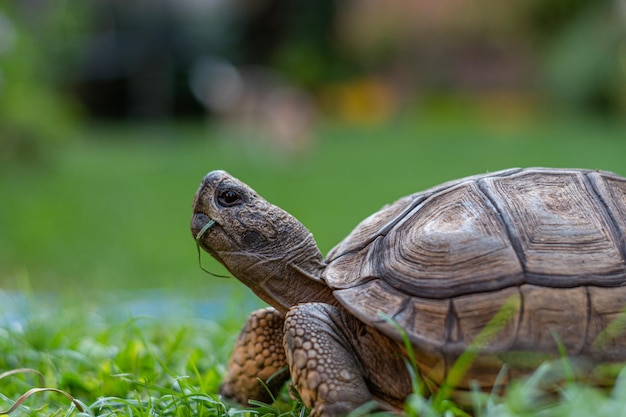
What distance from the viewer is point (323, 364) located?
2.08 m

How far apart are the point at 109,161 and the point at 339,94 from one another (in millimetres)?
10677

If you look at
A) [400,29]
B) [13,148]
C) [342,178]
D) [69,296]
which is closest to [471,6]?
[400,29]

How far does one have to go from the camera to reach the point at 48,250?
7262mm

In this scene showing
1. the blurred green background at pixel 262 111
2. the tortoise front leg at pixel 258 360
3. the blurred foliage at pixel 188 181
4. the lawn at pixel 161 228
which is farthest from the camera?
the blurred green background at pixel 262 111

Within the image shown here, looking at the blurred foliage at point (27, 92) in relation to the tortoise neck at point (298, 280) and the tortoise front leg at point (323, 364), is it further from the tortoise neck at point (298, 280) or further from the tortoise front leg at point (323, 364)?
the tortoise front leg at point (323, 364)

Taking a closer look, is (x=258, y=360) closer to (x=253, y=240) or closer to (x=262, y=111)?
(x=253, y=240)

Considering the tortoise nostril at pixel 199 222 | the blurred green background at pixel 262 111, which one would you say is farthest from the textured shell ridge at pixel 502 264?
the blurred green background at pixel 262 111

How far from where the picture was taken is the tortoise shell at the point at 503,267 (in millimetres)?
1994

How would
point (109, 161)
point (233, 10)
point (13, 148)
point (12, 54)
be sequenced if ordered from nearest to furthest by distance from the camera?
point (12, 54), point (13, 148), point (109, 161), point (233, 10)

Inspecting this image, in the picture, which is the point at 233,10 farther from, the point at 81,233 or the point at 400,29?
the point at 81,233

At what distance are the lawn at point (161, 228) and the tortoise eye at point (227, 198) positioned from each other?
0.54 m

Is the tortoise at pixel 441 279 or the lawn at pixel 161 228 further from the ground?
the tortoise at pixel 441 279

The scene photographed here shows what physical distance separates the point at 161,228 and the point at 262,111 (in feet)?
23.5

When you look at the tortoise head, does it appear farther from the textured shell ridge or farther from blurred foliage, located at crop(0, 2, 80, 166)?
blurred foliage, located at crop(0, 2, 80, 166)
